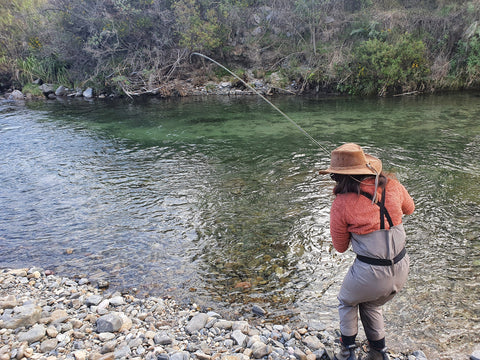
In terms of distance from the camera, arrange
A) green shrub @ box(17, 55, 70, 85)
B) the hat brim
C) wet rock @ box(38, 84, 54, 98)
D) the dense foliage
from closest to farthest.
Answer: the hat brim < the dense foliage < wet rock @ box(38, 84, 54, 98) < green shrub @ box(17, 55, 70, 85)

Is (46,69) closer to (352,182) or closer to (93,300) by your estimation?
(93,300)

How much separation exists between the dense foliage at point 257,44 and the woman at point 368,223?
602 inches

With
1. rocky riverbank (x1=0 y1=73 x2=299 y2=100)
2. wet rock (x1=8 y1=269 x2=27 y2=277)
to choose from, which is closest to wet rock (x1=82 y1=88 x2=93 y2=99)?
rocky riverbank (x1=0 y1=73 x2=299 y2=100)

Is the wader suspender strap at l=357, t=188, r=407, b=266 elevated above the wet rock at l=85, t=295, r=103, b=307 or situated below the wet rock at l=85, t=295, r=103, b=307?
above

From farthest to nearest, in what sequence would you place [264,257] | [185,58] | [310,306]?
[185,58]
[264,257]
[310,306]

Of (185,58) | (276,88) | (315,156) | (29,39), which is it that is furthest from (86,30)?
(315,156)

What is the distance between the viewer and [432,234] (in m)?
Result: 5.00

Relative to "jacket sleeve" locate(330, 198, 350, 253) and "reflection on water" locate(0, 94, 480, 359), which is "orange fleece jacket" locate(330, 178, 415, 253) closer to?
"jacket sleeve" locate(330, 198, 350, 253)

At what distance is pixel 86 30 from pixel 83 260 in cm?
2176

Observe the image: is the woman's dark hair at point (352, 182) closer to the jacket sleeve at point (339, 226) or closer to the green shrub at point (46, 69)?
the jacket sleeve at point (339, 226)

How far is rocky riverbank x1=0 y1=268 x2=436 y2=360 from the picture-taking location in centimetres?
291

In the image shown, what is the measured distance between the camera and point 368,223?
2.50 meters

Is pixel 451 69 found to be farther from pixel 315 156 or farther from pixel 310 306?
pixel 310 306

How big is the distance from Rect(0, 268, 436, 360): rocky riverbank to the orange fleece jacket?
116 centimetres
